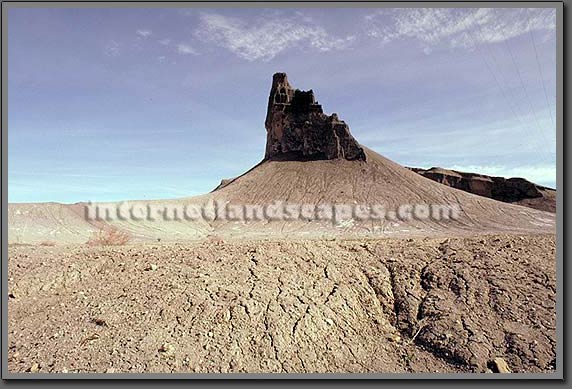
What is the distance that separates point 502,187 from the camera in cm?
7369

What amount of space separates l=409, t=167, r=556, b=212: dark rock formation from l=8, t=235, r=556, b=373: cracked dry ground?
68465 millimetres

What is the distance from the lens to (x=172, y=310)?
680 cm

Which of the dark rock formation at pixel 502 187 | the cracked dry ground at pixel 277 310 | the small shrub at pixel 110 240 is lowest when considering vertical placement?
the cracked dry ground at pixel 277 310

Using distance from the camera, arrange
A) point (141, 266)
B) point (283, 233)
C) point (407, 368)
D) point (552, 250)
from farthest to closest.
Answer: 1. point (283, 233)
2. point (552, 250)
3. point (141, 266)
4. point (407, 368)

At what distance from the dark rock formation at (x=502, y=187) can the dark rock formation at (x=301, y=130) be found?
1166 inches

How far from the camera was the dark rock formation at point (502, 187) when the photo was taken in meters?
68.8

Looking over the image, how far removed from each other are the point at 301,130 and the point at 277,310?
178ft

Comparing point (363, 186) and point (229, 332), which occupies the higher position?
point (363, 186)

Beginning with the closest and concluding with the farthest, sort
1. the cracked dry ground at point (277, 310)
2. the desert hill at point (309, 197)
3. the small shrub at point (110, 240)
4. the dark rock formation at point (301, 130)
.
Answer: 1. the cracked dry ground at point (277, 310)
2. the small shrub at point (110, 240)
3. the desert hill at point (309, 197)
4. the dark rock formation at point (301, 130)

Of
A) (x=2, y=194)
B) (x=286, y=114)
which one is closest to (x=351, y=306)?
(x=2, y=194)

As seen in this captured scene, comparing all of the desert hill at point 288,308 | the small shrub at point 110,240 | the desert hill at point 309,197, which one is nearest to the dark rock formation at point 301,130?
the desert hill at point 309,197

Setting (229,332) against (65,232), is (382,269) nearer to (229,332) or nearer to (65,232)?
(229,332)

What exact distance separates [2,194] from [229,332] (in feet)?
12.7

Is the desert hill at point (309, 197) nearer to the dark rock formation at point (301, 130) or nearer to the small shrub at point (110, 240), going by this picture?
the dark rock formation at point (301, 130)
